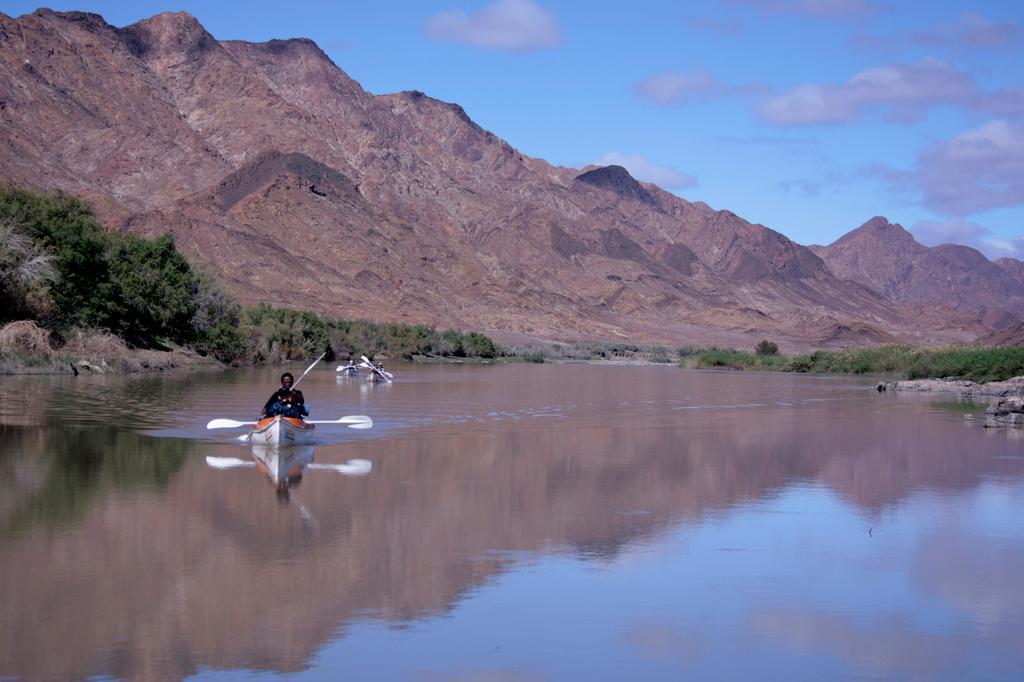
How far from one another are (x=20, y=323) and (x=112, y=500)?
97.6 ft

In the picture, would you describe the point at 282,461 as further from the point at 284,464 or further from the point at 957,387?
the point at 957,387

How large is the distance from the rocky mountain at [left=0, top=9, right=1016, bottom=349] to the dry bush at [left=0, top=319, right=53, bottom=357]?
58263 millimetres

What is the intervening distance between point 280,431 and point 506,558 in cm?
957

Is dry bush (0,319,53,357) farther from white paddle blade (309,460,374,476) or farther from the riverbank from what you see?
white paddle blade (309,460,374,476)

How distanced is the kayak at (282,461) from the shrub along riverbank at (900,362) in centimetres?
3586

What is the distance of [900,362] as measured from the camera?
65562mm

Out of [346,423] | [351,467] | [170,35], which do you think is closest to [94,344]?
[346,423]

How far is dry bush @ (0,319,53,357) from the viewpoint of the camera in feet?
133

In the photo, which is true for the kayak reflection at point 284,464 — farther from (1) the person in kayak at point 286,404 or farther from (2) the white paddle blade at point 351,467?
(1) the person in kayak at point 286,404

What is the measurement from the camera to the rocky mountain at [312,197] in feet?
384

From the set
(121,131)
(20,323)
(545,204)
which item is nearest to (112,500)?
(20,323)

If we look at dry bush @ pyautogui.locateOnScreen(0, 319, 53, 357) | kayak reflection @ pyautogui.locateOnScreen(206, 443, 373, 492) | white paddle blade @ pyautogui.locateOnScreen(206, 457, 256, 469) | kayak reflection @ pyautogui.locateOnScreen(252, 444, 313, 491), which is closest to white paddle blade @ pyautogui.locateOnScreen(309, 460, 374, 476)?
kayak reflection @ pyautogui.locateOnScreen(206, 443, 373, 492)

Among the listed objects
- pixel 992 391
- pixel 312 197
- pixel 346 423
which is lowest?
pixel 346 423

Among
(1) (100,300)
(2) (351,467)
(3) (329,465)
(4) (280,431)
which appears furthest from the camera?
(1) (100,300)
